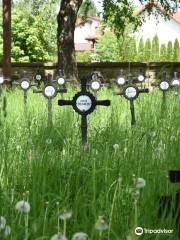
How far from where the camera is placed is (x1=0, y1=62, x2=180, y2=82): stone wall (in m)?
16.5

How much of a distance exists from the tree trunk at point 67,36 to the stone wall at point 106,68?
1.92m

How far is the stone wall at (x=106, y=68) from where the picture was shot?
16484mm

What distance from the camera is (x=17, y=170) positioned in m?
2.85

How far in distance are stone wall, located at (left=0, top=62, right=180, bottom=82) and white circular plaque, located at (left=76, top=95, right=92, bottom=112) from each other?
12364mm

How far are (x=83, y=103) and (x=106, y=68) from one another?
507 inches

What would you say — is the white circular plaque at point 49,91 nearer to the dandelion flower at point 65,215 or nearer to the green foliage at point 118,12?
the dandelion flower at point 65,215

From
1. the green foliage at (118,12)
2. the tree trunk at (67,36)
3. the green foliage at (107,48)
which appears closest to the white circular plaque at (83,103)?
the tree trunk at (67,36)

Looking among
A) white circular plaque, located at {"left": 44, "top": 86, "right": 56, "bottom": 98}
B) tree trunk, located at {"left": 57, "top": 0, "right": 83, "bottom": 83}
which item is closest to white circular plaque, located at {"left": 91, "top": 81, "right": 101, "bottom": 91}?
white circular plaque, located at {"left": 44, "top": 86, "right": 56, "bottom": 98}

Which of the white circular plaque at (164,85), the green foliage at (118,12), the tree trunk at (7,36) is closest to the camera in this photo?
the white circular plaque at (164,85)

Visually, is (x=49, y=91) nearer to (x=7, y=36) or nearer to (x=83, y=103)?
(x=83, y=103)

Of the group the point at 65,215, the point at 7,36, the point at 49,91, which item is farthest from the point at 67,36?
the point at 65,215

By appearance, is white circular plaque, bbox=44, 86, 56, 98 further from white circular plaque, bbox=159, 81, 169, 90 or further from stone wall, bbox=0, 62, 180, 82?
stone wall, bbox=0, 62, 180, 82

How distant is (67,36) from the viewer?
47.4 ft

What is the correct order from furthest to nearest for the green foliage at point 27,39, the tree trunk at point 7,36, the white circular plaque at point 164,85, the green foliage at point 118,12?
the green foliage at point 27,39 → the green foliage at point 118,12 → the tree trunk at point 7,36 → the white circular plaque at point 164,85
